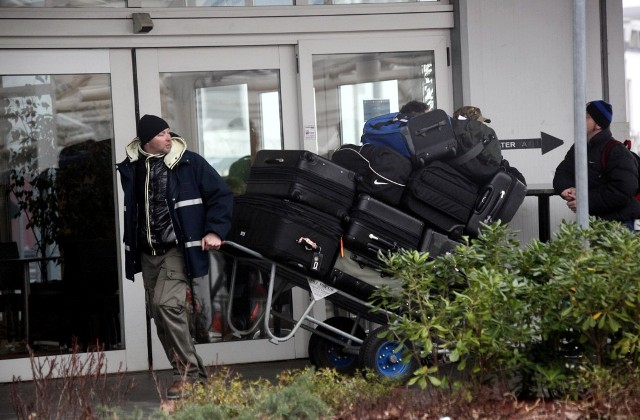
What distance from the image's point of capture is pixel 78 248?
9.27 metres

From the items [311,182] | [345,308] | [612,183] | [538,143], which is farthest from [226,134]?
[612,183]

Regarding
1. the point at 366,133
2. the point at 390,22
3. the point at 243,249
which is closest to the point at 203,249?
the point at 243,249

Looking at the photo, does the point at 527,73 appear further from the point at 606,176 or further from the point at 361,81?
the point at 606,176

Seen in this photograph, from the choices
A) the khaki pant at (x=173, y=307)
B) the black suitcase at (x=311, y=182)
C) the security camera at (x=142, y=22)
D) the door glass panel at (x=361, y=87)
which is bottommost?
the khaki pant at (x=173, y=307)

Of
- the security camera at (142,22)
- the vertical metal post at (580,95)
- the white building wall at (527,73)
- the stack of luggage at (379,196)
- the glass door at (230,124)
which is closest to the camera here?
the vertical metal post at (580,95)

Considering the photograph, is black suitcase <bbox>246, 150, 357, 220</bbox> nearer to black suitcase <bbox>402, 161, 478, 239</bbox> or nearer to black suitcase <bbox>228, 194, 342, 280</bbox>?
black suitcase <bbox>228, 194, 342, 280</bbox>

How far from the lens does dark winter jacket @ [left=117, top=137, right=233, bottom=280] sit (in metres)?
7.77

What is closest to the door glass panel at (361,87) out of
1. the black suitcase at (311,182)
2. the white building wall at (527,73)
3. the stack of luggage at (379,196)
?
the white building wall at (527,73)

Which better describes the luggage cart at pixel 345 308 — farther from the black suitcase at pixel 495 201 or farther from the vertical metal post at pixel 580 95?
the vertical metal post at pixel 580 95

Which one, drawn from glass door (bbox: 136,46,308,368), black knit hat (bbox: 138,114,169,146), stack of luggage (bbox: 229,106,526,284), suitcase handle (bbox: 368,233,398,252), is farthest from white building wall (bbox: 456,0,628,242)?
black knit hat (bbox: 138,114,169,146)

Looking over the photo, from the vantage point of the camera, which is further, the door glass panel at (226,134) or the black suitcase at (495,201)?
the door glass panel at (226,134)

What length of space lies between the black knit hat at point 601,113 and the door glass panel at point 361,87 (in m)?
1.56

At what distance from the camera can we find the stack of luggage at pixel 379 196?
26.0 feet

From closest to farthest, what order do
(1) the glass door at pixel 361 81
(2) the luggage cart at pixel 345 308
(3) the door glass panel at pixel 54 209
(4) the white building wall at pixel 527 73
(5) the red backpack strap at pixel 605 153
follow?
(2) the luggage cart at pixel 345 308 < (5) the red backpack strap at pixel 605 153 < (3) the door glass panel at pixel 54 209 < (1) the glass door at pixel 361 81 < (4) the white building wall at pixel 527 73
